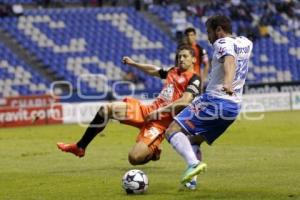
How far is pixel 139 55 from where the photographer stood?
138ft

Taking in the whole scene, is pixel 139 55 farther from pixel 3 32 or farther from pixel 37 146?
pixel 37 146

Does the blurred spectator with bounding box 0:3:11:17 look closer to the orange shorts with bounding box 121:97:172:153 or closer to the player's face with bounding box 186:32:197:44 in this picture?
the player's face with bounding box 186:32:197:44

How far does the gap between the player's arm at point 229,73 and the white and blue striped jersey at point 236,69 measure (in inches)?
5.5

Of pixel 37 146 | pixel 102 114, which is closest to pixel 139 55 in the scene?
pixel 37 146

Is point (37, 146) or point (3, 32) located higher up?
point (3, 32)

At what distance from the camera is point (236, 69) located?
35.0ft

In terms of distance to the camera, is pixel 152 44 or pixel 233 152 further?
pixel 152 44

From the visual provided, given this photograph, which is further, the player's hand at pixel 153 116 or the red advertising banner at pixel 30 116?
the red advertising banner at pixel 30 116

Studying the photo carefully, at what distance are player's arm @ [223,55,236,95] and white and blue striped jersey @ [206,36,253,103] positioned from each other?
140 millimetres

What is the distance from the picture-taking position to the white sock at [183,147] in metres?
10.5

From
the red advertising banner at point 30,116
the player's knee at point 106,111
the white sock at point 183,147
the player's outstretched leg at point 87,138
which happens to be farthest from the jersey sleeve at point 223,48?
the red advertising banner at point 30,116

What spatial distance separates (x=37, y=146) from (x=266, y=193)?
34.0 ft

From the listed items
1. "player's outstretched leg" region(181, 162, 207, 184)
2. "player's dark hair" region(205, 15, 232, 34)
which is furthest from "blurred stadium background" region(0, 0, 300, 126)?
"player's outstretched leg" region(181, 162, 207, 184)

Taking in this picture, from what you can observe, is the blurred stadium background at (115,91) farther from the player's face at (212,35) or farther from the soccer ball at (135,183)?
the player's face at (212,35)
